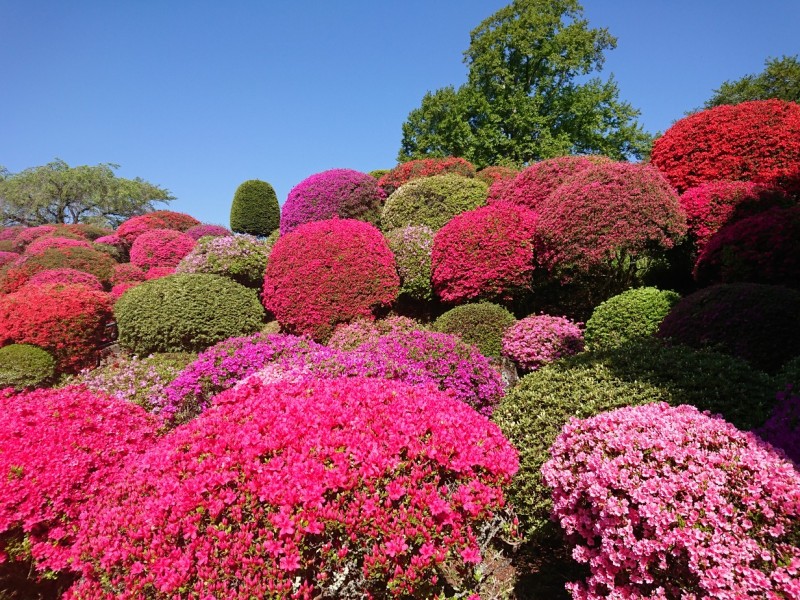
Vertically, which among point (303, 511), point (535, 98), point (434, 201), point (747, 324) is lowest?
point (303, 511)

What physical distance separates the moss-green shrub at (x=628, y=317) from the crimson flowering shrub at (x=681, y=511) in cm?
395

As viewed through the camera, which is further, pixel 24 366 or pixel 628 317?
pixel 24 366

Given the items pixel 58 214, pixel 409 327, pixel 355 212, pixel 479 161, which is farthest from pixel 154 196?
pixel 409 327

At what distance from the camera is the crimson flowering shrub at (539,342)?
6.75 metres

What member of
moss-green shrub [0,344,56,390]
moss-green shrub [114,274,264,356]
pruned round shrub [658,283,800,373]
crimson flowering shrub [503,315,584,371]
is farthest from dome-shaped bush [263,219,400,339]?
pruned round shrub [658,283,800,373]

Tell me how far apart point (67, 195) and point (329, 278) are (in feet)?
147

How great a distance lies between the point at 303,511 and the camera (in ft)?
7.46

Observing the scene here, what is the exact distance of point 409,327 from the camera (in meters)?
7.26

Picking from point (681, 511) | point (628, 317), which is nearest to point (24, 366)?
point (681, 511)

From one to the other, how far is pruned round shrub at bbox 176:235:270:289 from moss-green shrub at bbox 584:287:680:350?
7.38 meters

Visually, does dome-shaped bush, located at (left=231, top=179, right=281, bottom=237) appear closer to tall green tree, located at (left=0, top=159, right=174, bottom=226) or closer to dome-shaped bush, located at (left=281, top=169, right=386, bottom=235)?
dome-shaped bush, located at (left=281, top=169, right=386, bottom=235)

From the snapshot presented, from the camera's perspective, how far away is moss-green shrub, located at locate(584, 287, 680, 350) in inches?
254

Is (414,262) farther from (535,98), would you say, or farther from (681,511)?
(535,98)

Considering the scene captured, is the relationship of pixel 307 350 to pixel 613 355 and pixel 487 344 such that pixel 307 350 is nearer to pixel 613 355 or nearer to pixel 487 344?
pixel 487 344
